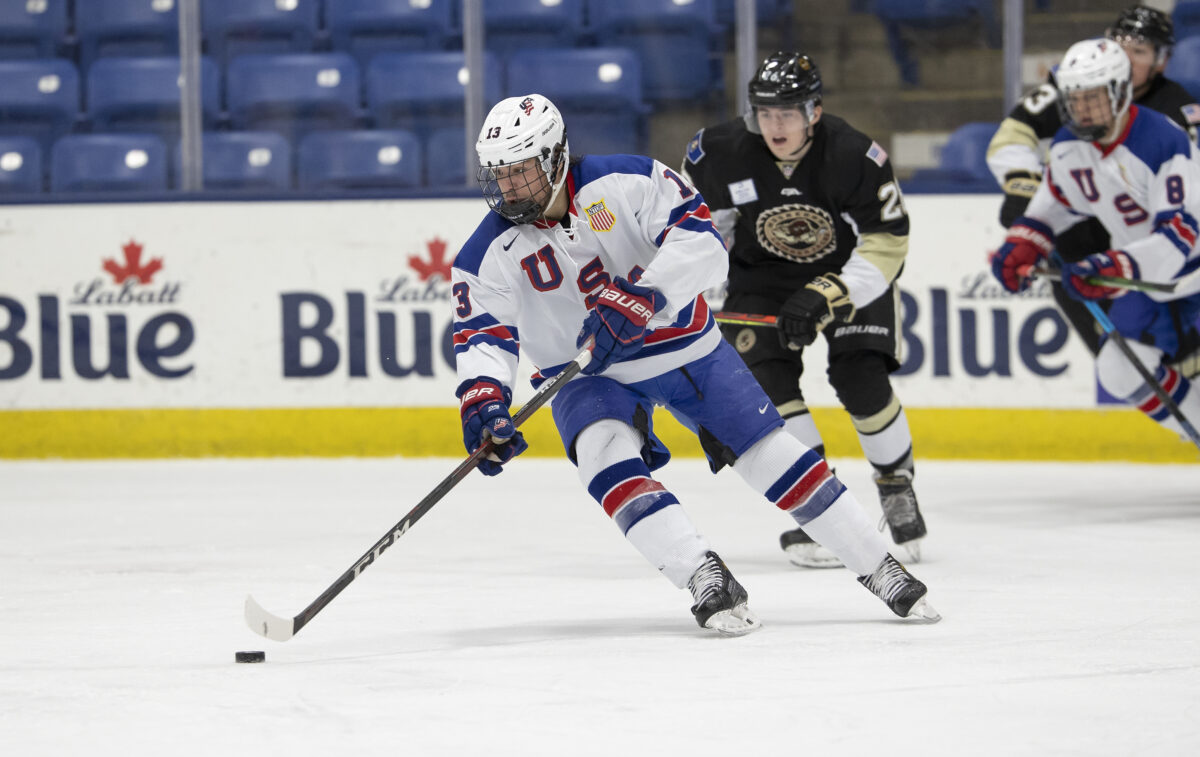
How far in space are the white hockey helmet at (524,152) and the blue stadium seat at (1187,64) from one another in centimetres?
392

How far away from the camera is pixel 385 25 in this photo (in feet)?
22.4

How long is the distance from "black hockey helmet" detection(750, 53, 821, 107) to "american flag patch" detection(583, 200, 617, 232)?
2.60 ft

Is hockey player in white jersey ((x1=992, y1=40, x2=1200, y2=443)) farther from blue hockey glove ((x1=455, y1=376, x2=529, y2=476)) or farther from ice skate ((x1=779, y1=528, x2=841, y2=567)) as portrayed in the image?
blue hockey glove ((x1=455, y1=376, x2=529, y2=476))

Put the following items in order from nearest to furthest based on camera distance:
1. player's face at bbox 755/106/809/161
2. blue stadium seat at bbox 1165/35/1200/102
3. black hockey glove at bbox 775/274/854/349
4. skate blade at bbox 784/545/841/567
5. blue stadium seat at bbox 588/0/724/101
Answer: black hockey glove at bbox 775/274/854/349
player's face at bbox 755/106/809/161
skate blade at bbox 784/545/841/567
blue stadium seat at bbox 1165/35/1200/102
blue stadium seat at bbox 588/0/724/101

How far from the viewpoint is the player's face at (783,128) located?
3801 millimetres

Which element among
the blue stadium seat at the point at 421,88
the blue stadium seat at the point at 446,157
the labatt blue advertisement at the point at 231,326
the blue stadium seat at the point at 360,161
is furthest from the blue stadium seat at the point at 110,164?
the blue stadium seat at the point at 446,157

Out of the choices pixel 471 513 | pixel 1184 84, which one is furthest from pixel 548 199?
pixel 1184 84

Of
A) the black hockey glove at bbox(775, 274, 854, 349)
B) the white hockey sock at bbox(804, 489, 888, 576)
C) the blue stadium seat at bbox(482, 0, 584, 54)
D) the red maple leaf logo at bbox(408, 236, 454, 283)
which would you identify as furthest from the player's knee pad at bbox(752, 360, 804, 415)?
the blue stadium seat at bbox(482, 0, 584, 54)

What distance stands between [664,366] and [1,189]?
4445 mm

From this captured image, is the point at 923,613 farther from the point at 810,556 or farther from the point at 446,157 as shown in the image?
the point at 446,157

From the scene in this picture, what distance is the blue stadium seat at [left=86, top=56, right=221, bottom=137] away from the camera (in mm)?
6578

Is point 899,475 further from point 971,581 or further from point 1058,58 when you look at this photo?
point 1058,58

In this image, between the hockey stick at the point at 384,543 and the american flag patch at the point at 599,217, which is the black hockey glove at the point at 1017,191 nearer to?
the american flag patch at the point at 599,217

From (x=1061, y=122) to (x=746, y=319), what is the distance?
1746mm
